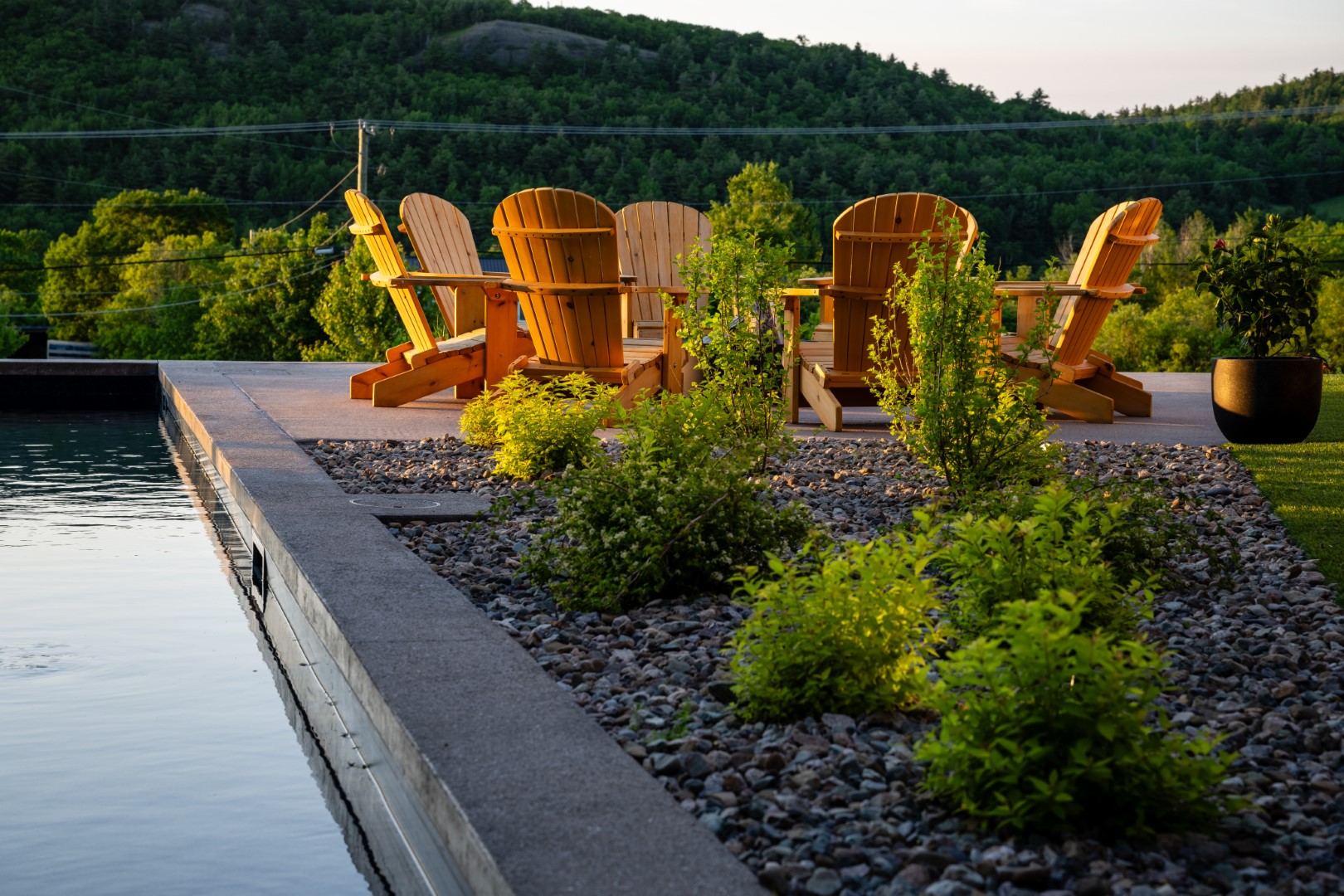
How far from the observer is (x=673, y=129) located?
42531 mm

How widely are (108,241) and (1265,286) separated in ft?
169

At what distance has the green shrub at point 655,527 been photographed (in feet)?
10.7

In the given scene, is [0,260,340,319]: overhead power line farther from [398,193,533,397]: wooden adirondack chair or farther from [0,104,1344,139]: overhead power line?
[398,193,533,397]: wooden adirondack chair

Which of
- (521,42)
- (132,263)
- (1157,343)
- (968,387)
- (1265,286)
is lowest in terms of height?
(1157,343)

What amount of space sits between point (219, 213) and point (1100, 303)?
4702 centimetres

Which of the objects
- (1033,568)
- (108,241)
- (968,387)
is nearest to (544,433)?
(968,387)

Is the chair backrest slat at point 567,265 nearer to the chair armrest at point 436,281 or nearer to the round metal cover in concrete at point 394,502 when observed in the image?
the chair armrest at point 436,281

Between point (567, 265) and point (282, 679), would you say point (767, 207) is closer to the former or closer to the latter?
point (567, 265)

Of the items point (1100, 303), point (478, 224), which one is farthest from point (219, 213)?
point (1100, 303)

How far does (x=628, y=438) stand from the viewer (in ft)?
12.2

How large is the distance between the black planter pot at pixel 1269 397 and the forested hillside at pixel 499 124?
30.1 meters

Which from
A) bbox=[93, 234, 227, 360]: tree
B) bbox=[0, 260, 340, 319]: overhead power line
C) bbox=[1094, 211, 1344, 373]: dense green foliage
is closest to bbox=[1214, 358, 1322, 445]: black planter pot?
bbox=[1094, 211, 1344, 373]: dense green foliage

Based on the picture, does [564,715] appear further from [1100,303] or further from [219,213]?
[219,213]

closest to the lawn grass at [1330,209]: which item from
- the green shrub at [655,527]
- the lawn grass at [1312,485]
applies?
the lawn grass at [1312,485]
